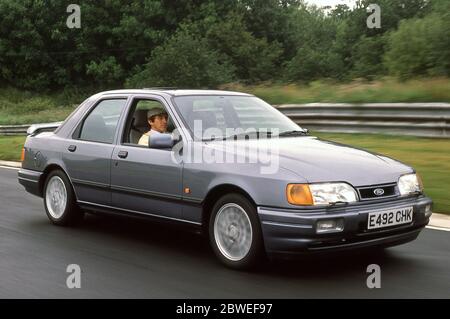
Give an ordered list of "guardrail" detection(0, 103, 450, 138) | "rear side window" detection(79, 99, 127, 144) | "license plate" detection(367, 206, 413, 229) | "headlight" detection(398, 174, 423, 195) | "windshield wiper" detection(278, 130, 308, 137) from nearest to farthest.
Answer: "license plate" detection(367, 206, 413, 229) → "headlight" detection(398, 174, 423, 195) → "windshield wiper" detection(278, 130, 308, 137) → "rear side window" detection(79, 99, 127, 144) → "guardrail" detection(0, 103, 450, 138)

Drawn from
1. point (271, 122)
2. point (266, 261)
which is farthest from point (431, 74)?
point (266, 261)

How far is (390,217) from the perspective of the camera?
5.30 m

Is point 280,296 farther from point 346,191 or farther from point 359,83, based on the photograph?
point 359,83

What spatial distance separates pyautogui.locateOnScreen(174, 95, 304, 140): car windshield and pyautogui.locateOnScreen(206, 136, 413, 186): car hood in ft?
0.77

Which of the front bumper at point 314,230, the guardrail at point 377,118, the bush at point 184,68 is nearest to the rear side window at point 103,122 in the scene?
the front bumper at point 314,230

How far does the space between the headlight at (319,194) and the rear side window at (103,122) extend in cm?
247

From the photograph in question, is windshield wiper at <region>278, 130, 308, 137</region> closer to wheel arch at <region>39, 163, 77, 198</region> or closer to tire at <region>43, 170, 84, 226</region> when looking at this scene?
tire at <region>43, 170, 84, 226</region>

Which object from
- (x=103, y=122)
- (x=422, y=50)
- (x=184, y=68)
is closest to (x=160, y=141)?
(x=103, y=122)

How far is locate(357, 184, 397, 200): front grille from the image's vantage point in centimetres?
522

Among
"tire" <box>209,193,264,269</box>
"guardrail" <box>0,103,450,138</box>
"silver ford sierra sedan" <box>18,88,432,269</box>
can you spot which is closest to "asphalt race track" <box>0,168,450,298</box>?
"tire" <box>209,193,264,269</box>

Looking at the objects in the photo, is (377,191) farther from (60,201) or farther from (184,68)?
(184,68)

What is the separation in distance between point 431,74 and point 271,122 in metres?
15.6

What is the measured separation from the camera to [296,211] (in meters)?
5.09
